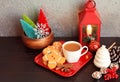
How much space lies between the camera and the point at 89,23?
864 mm

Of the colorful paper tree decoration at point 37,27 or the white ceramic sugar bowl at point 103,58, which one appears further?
the colorful paper tree decoration at point 37,27

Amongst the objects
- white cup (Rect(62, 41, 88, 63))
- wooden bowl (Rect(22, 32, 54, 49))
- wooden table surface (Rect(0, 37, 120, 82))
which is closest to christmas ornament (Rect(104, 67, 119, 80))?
wooden table surface (Rect(0, 37, 120, 82))

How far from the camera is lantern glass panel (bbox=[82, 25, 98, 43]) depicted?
2.91 ft

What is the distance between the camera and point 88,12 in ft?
2.81

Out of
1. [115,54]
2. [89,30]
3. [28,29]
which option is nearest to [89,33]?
[89,30]

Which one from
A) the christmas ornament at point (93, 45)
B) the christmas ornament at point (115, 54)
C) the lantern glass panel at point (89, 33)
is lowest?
the christmas ornament at point (115, 54)

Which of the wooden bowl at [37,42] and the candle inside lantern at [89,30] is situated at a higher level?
the candle inside lantern at [89,30]

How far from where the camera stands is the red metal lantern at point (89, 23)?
33.7 inches

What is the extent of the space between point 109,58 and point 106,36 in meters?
0.23

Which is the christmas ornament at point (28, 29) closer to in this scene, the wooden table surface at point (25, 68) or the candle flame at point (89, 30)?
the wooden table surface at point (25, 68)

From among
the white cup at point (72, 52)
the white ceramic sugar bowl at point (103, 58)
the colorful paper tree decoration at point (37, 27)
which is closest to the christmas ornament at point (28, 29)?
the colorful paper tree decoration at point (37, 27)

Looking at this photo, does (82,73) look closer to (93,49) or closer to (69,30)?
(93,49)

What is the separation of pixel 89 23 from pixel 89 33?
0.19 ft

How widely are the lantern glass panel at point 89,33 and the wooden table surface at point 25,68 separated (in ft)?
0.25
